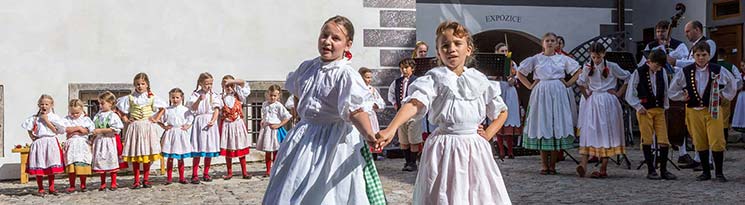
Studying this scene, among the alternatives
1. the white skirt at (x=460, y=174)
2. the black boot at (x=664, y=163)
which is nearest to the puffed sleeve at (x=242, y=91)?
the black boot at (x=664, y=163)

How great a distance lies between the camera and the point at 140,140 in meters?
8.75

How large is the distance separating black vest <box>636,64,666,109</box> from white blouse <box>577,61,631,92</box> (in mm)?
305

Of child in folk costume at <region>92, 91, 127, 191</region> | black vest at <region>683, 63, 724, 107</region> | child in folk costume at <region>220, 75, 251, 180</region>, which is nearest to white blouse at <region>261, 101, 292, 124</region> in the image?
child in folk costume at <region>220, 75, 251, 180</region>

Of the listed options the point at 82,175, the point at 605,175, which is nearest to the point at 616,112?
the point at 605,175

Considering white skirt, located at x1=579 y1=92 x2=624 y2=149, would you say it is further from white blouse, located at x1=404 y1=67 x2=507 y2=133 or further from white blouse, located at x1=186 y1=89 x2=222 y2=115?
white blouse, located at x1=404 y1=67 x2=507 y2=133

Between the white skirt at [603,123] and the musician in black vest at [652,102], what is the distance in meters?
0.19

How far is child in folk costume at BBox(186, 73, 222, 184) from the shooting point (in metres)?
9.05

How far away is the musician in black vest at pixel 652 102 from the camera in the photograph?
8234 mm

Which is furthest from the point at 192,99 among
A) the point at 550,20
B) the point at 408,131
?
the point at 550,20

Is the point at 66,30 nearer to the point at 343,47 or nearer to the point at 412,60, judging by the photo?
the point at 412,60

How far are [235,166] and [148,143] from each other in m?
2.24

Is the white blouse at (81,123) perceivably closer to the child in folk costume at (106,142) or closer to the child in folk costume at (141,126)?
the child in folk costume at (106,142)

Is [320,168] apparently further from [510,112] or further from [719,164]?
[510,112]

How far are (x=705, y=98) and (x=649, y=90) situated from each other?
590 mm
